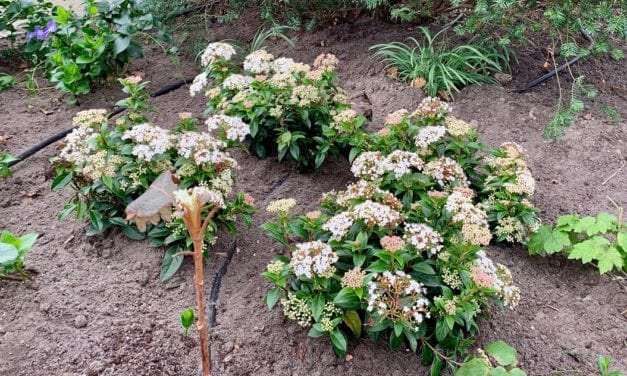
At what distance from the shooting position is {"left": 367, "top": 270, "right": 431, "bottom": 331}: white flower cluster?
1844 millimetres

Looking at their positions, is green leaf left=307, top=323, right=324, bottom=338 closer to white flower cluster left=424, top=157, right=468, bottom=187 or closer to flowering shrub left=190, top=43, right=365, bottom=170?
white flower cluster left=424, top=157, right=468, bottom=187

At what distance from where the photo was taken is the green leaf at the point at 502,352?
75.0 inches

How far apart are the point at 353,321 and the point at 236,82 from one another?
1.38 m

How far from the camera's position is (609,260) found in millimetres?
2297

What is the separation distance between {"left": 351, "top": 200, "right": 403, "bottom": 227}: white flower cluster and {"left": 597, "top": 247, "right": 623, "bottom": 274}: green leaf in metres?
0.90

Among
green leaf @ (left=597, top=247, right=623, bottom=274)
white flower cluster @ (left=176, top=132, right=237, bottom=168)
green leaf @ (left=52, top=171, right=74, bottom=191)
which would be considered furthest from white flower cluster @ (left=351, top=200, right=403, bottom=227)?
green leaf @ (left=52, top=171, right=74, bottom=191)

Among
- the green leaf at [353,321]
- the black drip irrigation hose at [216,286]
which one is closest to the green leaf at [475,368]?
the green leaf at [353,321]

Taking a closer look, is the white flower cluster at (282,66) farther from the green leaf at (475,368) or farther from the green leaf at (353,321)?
the green leaf at (475,368)

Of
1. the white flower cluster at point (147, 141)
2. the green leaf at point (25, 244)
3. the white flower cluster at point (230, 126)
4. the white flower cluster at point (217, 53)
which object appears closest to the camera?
the green leaf at point (25, 244)

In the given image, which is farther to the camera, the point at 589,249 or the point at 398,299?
the point at 589,249

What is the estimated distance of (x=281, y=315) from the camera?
2.17m

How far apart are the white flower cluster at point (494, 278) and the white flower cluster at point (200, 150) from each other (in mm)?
1092

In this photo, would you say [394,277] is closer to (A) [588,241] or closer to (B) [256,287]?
(B) [256,287]


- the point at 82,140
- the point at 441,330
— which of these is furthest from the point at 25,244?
the point at 441,330
